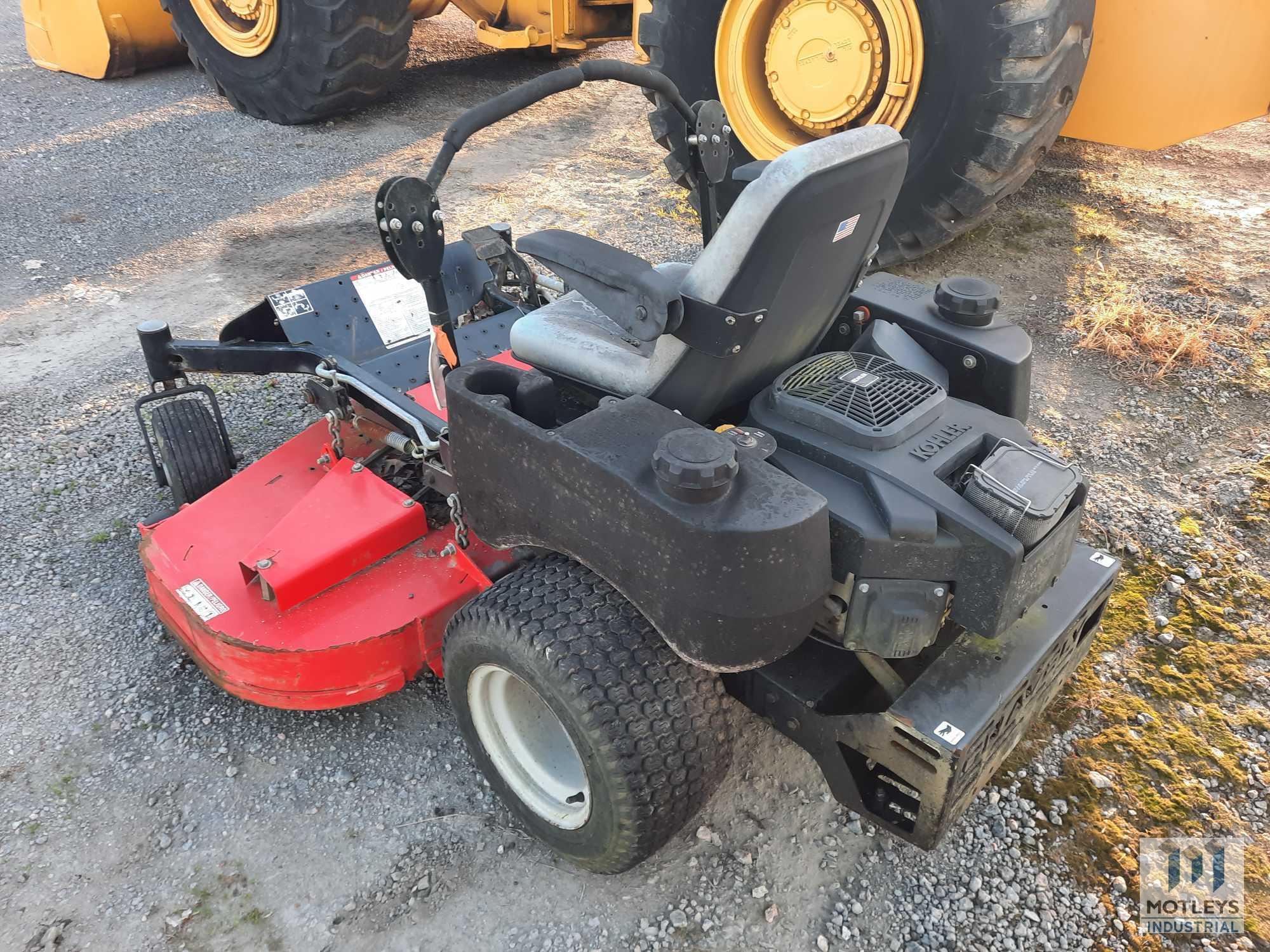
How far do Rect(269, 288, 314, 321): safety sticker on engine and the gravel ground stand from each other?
63cm

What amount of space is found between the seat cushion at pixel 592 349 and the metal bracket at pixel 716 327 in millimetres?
74

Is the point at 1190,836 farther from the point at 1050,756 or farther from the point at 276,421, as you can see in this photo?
the point at 276,421

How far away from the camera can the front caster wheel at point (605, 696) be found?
1840 mm

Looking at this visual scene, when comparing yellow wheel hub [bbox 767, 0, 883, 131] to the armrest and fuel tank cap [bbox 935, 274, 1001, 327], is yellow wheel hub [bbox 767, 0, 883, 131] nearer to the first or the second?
fuel tank cap [bbox 935, 274, 1001, 327]

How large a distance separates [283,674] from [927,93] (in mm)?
3508

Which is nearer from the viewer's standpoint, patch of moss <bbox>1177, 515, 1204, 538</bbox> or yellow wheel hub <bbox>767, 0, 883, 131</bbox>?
patch of moss <bbox>1177, 515, 1204, 538</bbox>

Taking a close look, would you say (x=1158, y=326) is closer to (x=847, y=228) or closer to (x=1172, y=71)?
(x=1172, y=71)

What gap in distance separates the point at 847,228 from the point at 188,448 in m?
2.15

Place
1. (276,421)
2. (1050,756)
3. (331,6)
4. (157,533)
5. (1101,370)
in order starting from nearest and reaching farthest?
(1050,756) → (157,533) → (276,421) → (1101,370) → (331,6)

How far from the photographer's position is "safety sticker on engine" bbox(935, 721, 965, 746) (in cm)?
181

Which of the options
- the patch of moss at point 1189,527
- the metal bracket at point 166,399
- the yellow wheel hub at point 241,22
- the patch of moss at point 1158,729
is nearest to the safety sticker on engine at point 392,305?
the metal bracket at point 166,399

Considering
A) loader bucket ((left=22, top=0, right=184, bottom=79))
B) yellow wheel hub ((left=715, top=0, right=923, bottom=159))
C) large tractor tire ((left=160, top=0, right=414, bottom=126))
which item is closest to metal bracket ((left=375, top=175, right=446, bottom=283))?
yellow wheel hub ((left=715, top=0, right=923, bottom=159))

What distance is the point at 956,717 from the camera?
1865 mm

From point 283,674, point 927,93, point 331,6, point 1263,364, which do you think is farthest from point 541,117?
point 283,674
